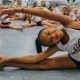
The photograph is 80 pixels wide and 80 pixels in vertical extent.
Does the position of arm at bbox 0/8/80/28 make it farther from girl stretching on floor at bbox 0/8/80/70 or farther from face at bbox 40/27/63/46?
face at bbox 40/27/63/46

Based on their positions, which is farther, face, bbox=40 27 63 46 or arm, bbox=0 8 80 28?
arm, bbox=0 8 80 28

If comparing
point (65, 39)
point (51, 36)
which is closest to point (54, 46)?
point (65, 39)

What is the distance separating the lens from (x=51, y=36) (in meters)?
2.17

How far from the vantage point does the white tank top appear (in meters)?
2.30

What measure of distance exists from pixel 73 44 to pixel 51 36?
0.81 ft

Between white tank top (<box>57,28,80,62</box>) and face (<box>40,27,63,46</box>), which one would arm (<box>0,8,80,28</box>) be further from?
face (<box>40,27,63,46</box>)

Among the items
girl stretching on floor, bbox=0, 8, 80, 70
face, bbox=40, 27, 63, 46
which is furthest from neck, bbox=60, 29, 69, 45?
face, bbox=40, 27, 63, 46

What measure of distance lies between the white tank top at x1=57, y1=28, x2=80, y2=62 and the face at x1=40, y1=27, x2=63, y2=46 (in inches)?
5.6

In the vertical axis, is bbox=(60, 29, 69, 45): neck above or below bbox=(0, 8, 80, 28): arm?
below

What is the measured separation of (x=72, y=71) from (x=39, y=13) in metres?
0.59

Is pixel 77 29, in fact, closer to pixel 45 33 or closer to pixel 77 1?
pixel 45 33

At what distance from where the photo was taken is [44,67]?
2418mm

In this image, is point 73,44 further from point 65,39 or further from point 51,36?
point 51,36

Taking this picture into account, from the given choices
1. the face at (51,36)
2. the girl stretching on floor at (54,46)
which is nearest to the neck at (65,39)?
the girl stretching on floor at (54,46)
